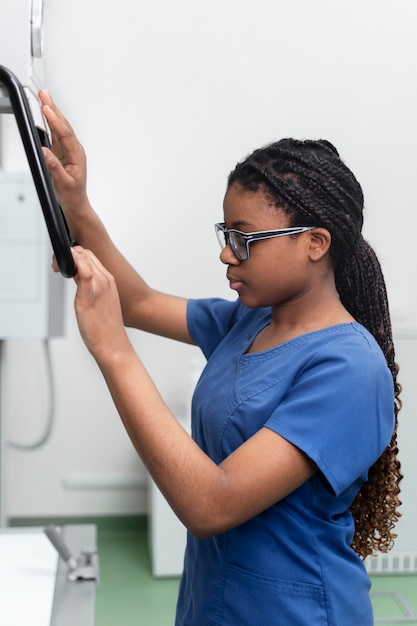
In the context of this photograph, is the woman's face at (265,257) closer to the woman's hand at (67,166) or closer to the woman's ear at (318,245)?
the woman's ear at (318,245)

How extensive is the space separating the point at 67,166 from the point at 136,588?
1.58 metres

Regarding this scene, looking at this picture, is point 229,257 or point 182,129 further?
point 182,129

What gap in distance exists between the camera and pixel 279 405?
90 centimetres

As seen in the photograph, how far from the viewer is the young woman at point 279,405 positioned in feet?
2.71

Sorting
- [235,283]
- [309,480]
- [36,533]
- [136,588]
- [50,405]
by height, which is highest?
[235,283]

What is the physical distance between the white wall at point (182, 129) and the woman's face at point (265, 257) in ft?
4.83

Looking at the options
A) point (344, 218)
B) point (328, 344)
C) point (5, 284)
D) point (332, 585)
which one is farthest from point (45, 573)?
point (5, 284)

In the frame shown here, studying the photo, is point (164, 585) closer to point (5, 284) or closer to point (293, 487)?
point (5, 284)

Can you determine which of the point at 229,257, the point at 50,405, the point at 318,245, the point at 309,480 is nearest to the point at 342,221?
the point at 318,245

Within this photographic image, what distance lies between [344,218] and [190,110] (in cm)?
159

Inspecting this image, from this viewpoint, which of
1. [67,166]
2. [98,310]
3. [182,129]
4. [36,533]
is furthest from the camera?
[182,129]

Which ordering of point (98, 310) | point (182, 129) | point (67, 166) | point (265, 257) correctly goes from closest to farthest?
point (98, 310) < point (265, 257) < point (67, 166) < point (182, 129)

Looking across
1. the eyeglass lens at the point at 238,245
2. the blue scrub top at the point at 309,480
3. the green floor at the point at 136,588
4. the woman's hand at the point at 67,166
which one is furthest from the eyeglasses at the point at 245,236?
the green floor at the point at 136,588

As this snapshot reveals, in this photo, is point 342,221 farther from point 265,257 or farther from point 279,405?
point 279,405
